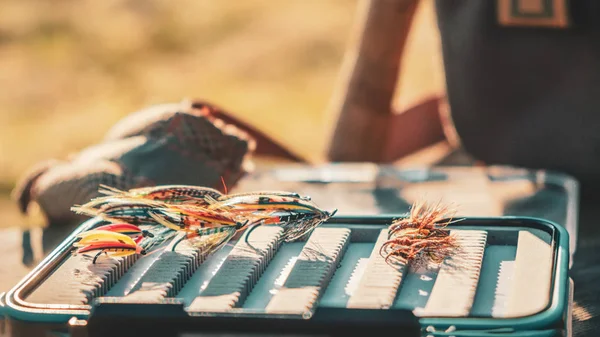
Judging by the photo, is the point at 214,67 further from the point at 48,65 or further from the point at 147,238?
the point at 147,238

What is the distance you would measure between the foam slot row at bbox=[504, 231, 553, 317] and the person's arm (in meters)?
0.64

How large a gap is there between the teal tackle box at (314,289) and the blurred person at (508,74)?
48 centimetres

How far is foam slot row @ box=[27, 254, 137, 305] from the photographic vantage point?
0.64 meters

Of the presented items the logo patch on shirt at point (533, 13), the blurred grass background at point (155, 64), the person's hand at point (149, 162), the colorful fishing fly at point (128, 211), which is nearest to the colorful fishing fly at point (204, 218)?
the colorful fishing fly at point (128, 211)

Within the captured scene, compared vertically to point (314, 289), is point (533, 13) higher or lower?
higher

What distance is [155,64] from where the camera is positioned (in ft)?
9.67

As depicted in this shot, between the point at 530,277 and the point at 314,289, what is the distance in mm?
145

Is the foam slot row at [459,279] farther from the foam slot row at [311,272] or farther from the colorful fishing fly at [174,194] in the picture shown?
the colorful fishing fly at [174,194]

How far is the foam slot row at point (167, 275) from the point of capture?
63 centimetres

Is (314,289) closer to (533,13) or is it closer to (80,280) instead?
(80,280)

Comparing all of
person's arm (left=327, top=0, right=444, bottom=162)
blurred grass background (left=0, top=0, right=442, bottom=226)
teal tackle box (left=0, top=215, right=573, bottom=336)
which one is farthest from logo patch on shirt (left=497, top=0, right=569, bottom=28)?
blurred grass background (left=0, top=0, right=442, bottom=226)

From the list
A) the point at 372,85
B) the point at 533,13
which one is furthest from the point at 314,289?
the point at 372,85

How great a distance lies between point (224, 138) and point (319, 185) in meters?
0.21

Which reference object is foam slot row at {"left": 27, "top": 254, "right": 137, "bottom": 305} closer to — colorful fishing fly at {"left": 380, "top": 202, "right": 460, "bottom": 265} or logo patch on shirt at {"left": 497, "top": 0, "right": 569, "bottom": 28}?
colorful fishing fly at {"left": 380, "top": 202, "right": 460, "bottom": 265}
